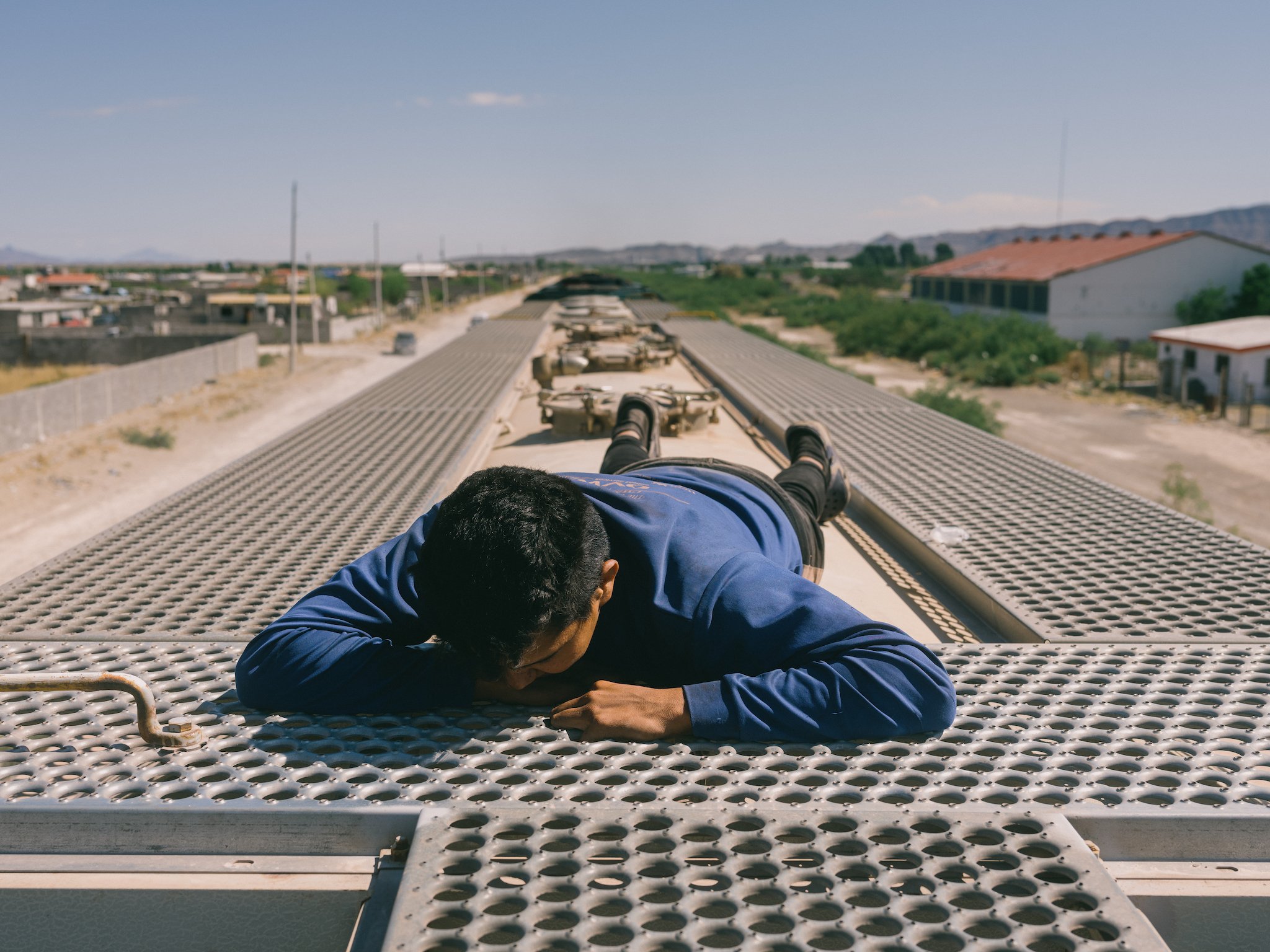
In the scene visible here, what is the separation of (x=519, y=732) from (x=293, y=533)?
2.35 m

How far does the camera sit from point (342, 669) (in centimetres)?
220

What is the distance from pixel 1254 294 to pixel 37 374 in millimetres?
37699

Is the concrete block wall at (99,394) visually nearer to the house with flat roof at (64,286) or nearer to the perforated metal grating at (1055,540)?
the perforated metal grating at (1055,540)

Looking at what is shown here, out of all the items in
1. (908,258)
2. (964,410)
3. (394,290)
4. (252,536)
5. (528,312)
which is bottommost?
(964,410)

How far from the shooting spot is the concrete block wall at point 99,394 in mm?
17812

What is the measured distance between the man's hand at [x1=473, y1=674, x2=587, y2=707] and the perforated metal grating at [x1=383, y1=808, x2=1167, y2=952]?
49 centimetres

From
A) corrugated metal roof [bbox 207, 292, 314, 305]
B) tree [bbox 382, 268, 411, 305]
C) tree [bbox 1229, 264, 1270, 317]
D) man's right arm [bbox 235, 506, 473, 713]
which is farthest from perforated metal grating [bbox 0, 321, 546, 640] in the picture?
tree [bbox 382, 268, 411, 305]

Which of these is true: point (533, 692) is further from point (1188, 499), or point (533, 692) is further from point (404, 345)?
point (404, 345)

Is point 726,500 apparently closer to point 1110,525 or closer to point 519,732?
point 519,732

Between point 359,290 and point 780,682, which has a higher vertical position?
point 359,290

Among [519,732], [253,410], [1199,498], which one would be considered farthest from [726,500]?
[253,410]

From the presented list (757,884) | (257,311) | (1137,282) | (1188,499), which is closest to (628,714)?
(757,884)

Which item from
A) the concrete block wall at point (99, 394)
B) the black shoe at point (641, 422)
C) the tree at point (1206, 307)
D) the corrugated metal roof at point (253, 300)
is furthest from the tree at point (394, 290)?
the black shoe at point (641, 422)

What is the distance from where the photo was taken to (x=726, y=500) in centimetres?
277
